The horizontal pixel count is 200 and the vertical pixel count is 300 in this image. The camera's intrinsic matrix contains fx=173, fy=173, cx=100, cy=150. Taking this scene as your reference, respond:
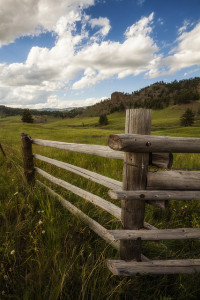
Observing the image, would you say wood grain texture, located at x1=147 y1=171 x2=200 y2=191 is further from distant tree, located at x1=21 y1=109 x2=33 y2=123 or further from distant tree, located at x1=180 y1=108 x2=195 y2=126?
distant tree, located at x1=21 y1=109 x2=33 y2=123

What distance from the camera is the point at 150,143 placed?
6.02 feet

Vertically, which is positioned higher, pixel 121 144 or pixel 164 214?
pixel 121 144

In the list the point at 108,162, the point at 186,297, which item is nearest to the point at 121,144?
the point at 186,297

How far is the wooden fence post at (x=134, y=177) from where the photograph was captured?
1.91 meters

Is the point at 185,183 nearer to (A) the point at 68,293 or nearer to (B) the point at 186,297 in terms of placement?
(B) the point at 186,297

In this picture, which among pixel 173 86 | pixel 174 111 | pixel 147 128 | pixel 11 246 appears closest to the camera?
pixel 147 128

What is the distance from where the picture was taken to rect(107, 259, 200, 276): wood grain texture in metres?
2.02

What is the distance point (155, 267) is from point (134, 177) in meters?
1.13

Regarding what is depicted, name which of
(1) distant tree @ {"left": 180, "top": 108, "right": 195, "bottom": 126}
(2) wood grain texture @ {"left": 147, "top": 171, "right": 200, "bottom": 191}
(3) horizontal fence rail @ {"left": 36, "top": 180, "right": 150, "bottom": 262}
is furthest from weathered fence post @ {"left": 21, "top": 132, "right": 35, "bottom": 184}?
(1) distant tree @ {"left": 180, "top": 108, "right": 195, "bottom": 126}

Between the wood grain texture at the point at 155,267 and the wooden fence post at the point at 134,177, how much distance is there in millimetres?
106

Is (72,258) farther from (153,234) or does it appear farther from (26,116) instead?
(26,116)

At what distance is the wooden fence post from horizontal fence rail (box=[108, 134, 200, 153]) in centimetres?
11

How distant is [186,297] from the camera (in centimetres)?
198

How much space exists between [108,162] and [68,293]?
16.2 ft
